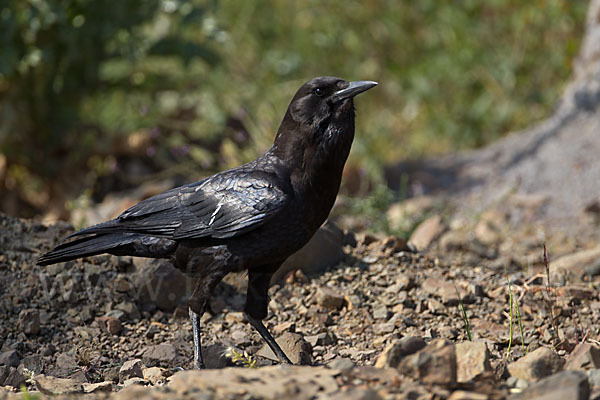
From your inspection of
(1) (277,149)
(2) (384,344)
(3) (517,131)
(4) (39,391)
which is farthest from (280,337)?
(3) (517,131)

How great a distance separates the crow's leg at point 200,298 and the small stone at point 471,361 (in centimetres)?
120

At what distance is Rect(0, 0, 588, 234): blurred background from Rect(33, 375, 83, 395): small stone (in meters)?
2.36

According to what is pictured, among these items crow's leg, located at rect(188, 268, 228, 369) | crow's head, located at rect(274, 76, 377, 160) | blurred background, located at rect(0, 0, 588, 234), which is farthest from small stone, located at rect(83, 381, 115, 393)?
blurred background, located at rect(0, 0, 588, 234)

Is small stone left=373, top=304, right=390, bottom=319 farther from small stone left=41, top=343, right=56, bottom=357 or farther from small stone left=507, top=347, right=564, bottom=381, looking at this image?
small stone left=41, top=343, right=56, bottom=357

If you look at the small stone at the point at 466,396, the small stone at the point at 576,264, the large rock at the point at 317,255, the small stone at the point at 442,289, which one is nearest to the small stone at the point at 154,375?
the large rock at the point at 317,255

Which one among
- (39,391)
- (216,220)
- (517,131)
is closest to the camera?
(39,391)

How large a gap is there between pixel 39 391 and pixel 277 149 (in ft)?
4.85

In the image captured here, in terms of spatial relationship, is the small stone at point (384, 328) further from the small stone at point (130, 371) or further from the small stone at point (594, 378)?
the small stone at point (594, 378)

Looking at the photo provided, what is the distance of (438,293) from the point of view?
432 centimetres

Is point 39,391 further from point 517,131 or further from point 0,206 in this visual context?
point 517,131

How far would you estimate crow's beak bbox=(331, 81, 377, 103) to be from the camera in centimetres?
365

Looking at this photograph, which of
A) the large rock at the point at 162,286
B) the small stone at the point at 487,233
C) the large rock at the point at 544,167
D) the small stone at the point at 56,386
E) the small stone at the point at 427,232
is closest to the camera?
the small stone at the point at 56,386

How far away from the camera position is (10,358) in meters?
3.71

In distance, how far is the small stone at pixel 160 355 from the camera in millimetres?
3789
